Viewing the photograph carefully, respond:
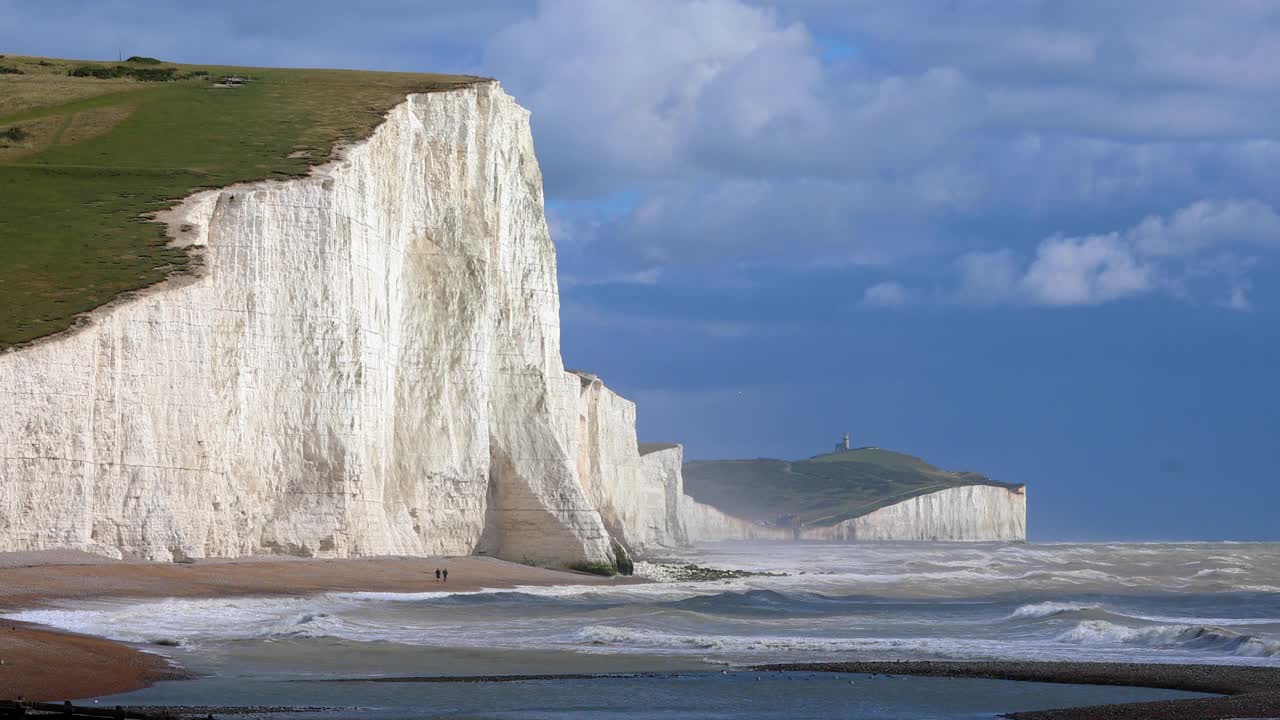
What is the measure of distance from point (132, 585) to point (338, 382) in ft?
35.4

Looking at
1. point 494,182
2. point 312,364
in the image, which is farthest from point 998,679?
point 494,182

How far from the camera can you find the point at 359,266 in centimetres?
4175

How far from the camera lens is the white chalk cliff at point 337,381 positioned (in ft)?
106

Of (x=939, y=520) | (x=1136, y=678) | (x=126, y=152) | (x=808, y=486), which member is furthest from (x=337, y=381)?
(x=808, y=486)

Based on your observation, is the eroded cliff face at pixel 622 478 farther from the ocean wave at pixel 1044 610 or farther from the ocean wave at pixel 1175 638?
the ocean wave at pixel 1175 638

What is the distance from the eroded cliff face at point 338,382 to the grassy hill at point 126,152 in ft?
3.97

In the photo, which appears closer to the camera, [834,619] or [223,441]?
Answer: [834,619]

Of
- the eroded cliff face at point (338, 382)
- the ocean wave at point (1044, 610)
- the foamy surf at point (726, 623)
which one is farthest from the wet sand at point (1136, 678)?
the eroded cliff face at point (338, 382)

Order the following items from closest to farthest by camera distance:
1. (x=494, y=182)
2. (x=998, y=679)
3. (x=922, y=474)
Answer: (x=998, y=679), (x=494, y=182), (x=922, y=474)

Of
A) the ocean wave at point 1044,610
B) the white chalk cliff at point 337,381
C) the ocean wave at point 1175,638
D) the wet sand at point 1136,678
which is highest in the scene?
the white chalk cliff at point 337,381

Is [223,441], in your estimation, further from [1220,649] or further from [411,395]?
[1220,649]

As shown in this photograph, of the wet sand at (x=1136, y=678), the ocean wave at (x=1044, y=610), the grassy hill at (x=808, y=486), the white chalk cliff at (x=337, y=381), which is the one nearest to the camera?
the wet sand at (x=1136, y=678)

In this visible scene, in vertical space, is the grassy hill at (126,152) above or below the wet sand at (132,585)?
above

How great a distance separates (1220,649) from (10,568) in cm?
2065
